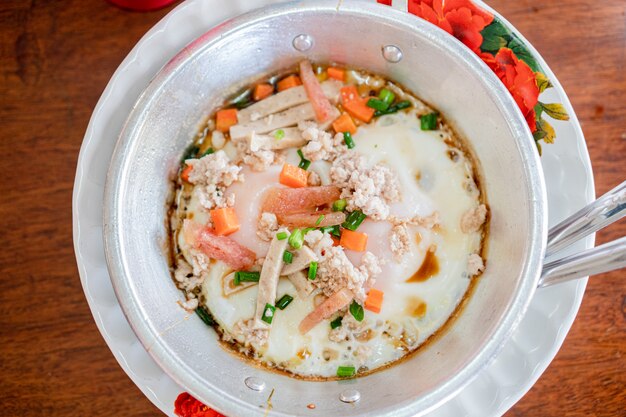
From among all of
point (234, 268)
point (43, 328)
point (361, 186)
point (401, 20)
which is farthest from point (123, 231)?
point (401, 20)

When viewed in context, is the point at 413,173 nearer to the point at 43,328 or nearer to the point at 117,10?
the point at 117,10

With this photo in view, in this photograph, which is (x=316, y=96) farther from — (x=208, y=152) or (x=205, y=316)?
(x=205, y=316)

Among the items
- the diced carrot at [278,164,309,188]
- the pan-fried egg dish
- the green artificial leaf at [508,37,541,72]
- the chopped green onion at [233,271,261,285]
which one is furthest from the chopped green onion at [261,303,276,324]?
the green artificial leaf at [508,37,541,72]

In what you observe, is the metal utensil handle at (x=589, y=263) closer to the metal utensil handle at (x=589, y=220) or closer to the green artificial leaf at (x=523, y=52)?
the metal utensil handle at (x=589, y=220)

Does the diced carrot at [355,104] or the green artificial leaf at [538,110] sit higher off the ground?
the diced carrot at [355,104]

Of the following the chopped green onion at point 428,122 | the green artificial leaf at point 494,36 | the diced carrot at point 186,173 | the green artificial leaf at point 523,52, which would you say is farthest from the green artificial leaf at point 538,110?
the diced carrot at point 186,173
